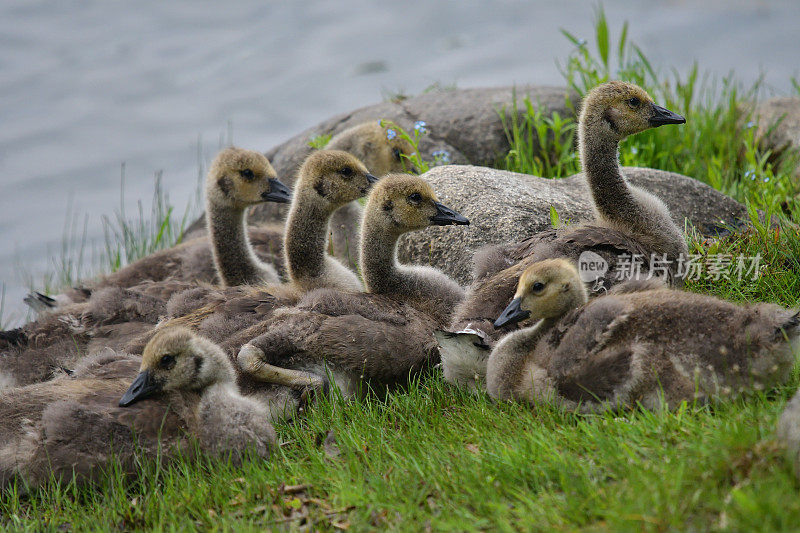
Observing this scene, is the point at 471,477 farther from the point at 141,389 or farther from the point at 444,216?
the point at 444,216

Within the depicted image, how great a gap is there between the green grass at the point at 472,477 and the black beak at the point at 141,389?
41 centimetres

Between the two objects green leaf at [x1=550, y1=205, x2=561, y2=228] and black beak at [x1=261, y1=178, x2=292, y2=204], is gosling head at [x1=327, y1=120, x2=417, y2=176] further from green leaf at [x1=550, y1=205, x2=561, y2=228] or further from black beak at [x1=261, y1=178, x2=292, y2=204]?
green leaf at [x1=550, y1=205, x2=561, y2=228]

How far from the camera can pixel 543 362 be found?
14.8 feet

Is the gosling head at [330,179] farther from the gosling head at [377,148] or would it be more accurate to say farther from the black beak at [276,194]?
the gosling head at [377,148]

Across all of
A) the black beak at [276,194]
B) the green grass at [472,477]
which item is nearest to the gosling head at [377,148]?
the black beak at [276,194]

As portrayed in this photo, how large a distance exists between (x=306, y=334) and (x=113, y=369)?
116cm

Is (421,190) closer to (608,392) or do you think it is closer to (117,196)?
(608,392)

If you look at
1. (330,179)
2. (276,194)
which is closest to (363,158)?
(276,194)

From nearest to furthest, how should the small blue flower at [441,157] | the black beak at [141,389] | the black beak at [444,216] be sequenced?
the black beak at [141,389], the black beak at [444,216], the small blue flower at [441,157]

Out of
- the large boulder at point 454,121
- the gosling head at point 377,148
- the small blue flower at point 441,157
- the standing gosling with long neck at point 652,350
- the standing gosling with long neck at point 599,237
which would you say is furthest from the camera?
the large boulder at point 454,121

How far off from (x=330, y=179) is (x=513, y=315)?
2.29 metres

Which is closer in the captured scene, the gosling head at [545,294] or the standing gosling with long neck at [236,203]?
the gosling head at [545,294]

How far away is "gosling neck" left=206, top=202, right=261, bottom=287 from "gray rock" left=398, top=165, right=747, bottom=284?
4.16 feet

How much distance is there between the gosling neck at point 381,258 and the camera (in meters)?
5.94
